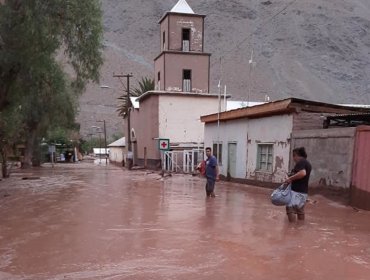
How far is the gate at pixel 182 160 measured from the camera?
33.4m

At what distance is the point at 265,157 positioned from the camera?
1959 centimetres

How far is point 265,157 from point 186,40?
24766mm

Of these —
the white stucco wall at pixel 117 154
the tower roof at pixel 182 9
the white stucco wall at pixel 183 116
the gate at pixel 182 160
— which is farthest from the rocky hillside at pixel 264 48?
the gate at pixel 182 160

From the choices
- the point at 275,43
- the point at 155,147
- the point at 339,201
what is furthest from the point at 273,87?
the point at 339,201

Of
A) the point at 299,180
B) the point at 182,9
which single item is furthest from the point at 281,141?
the point at 182,9

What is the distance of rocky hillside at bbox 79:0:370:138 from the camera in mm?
104750

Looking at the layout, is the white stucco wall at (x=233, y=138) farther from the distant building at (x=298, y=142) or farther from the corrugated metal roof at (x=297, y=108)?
the corrugated metal roof at (x=297, y=108)

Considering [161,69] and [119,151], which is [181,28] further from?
[119,151]

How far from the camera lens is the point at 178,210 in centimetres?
1262

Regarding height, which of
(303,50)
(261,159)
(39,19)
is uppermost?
(303,50)

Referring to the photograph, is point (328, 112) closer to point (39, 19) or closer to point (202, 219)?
point (202, 219)

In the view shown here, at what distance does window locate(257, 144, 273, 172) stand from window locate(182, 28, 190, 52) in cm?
2338

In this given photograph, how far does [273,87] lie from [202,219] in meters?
93.4

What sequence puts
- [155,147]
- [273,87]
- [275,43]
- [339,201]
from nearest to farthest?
1. [339,201]
2. [155,147]
3. [273,87]
4. [275,43]
